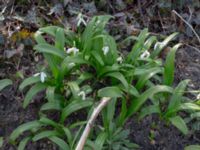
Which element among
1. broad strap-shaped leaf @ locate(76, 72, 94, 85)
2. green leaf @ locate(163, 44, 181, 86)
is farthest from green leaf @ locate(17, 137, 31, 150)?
green leaf @ locate(163, 44, 181, 86)

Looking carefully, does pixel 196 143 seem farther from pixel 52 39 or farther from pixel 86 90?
pixel 52 39

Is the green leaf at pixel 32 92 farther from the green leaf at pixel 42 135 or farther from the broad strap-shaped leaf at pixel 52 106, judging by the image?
the green leaf at pixel 42 135

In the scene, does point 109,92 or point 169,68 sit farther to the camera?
point 169,68

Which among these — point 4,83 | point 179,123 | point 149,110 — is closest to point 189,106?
point 179,123

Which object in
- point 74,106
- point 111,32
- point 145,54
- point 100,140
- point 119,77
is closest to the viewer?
point 100,140

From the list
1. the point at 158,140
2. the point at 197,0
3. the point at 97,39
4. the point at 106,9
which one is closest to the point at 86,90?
the point at 97,39

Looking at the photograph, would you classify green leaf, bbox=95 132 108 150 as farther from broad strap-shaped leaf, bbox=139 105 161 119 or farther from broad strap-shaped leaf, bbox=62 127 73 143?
broad strap-shaped leaf, bbox=139 105 161 119

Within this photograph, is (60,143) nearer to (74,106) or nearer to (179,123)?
(74,106)
